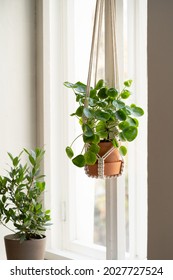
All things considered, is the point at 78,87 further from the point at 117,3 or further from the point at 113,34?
the point at 117,3

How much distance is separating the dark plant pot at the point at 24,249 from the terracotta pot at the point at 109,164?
406mm

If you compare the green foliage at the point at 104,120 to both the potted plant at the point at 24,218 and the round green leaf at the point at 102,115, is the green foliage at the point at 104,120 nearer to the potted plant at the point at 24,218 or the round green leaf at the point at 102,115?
the round green leaf at the point at 102,115

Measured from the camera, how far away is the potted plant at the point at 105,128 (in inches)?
67.4

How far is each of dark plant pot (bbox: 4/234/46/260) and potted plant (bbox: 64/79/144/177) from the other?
0.40 metres

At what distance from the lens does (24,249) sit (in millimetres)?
1922

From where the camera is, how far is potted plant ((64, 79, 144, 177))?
1711mm

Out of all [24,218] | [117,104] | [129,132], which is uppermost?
[117,104]

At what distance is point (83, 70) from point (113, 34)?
636 millimetres

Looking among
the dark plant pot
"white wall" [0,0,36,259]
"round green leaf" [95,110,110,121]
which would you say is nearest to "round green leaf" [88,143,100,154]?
"round green leaf" [95,110,110,121]

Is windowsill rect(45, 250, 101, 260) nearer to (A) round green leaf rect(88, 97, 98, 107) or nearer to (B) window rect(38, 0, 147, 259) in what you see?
(B) window rect(38, 0, 147, 259)

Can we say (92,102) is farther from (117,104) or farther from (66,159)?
(66,159)

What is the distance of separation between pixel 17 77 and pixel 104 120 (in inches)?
28.9
